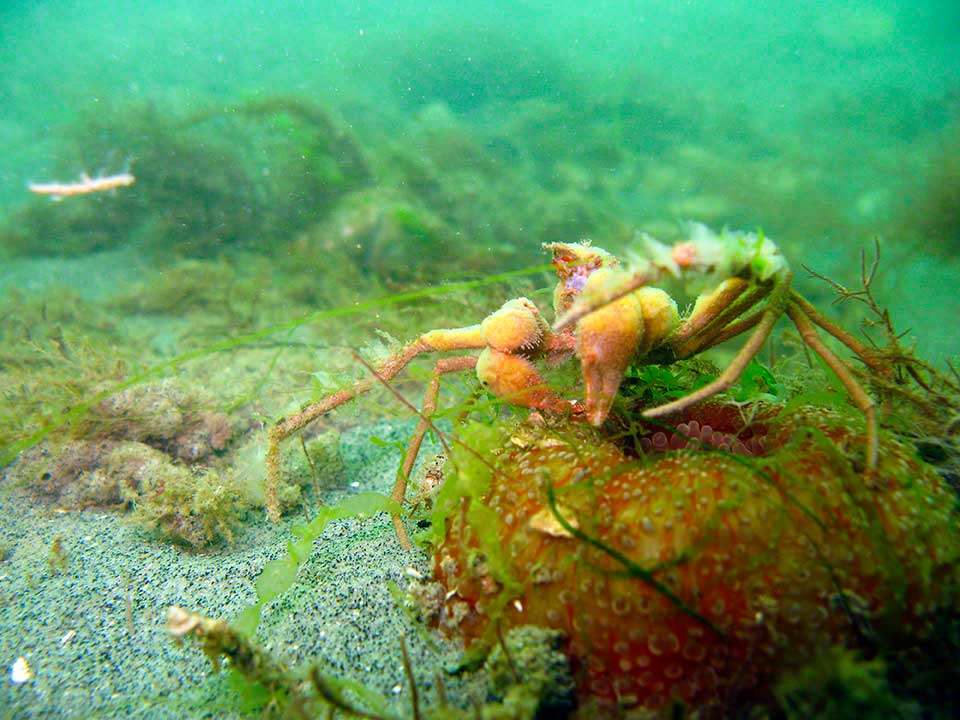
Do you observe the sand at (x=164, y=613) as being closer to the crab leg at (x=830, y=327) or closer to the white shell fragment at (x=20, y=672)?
the white shell fragment at (x=20, y=672)

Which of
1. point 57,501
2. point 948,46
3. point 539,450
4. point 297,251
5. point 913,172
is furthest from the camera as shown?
point 948,46

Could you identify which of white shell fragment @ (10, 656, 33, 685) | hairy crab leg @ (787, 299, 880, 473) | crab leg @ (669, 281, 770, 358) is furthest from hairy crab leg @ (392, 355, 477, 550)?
white shell fragment @ (10, 656, 33, 685)

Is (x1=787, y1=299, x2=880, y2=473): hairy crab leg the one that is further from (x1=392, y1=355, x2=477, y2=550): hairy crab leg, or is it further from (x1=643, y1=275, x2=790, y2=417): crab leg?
(x1=392, y1=355, x2=477, y2=550): hairy crab leg

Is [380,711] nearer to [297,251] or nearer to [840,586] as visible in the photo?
→ [840,586]

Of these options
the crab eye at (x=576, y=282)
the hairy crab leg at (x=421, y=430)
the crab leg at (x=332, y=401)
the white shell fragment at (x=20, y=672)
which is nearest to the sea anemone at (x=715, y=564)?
the hairy crab leg at (x=421, y=430)

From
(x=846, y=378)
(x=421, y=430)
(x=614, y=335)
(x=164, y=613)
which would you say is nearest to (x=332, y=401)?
(x=421, y=430)

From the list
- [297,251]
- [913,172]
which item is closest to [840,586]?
[297,251]

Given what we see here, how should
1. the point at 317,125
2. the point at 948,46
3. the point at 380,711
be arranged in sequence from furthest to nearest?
the point at 948,46
the point at 317,125
the point at 380,711
